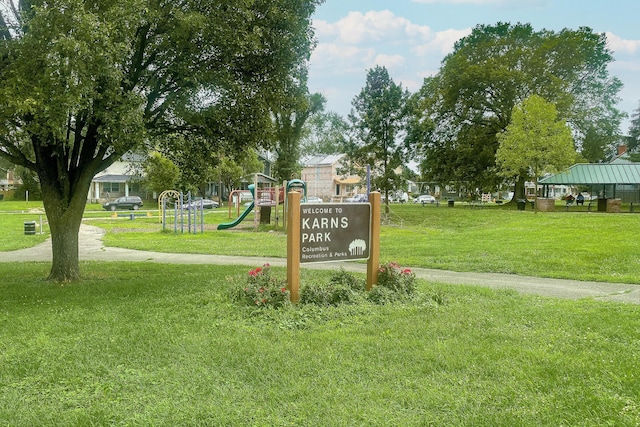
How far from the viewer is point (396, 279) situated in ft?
25.8

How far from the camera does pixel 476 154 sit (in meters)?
43.3

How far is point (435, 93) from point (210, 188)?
3366cm

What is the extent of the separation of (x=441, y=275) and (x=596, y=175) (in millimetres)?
32080

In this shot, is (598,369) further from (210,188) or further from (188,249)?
(210,188)

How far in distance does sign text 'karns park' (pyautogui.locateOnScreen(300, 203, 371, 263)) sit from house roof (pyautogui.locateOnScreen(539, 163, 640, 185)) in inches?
1314

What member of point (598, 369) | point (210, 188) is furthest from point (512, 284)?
point (210, 188)

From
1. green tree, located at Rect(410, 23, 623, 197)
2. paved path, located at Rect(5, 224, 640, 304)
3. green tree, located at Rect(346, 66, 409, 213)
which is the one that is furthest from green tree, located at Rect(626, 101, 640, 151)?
paved path, located at Rect(5, 224, 640, 304)

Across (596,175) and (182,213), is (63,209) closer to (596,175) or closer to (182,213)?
(182,213)

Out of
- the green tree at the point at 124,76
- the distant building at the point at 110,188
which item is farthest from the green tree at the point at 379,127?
the distant building at the point at 110,188

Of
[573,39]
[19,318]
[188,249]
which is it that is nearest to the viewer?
[19,318]

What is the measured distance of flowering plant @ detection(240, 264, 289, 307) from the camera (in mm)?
6969

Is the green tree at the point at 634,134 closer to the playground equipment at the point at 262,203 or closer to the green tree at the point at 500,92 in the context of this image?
the green tree at the point at 500,92

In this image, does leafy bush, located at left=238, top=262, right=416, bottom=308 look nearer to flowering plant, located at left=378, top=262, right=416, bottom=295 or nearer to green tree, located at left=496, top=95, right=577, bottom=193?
flowering plant, located at left=378, top=262, right=416, bottom=295

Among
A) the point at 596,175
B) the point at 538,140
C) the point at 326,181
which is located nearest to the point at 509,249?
the point at 538,140
